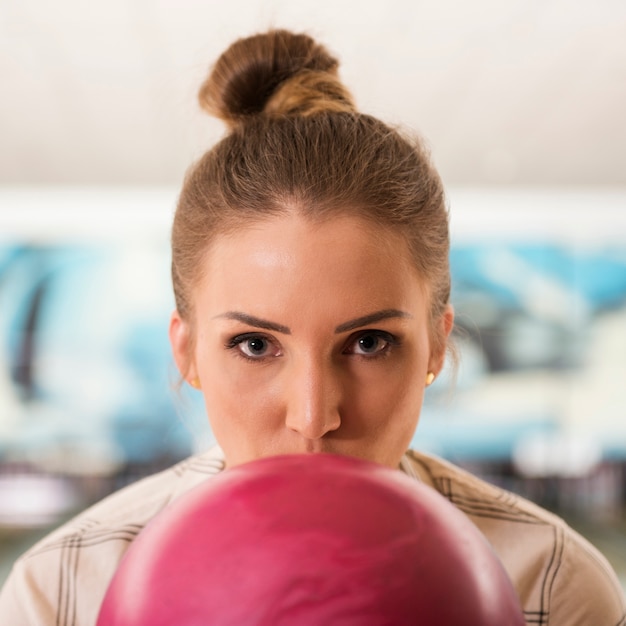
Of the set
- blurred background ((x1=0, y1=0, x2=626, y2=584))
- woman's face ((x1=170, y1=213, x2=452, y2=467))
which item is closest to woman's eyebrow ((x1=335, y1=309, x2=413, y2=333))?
woman's face ((x1=170, y1=213, x2=452, y2=467))

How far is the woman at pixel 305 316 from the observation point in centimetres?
84

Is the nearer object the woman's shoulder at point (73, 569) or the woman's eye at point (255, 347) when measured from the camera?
the woman's eye at point (255, 347)

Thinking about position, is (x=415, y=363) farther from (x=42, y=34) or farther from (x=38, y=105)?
(x=38, y=105)

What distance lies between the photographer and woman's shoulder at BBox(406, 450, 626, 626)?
101cm

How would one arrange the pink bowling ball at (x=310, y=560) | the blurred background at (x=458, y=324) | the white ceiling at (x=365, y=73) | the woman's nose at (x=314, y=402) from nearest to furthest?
the pink bowling ball at (x=310, y=560)
the woman's nose at (x=314, y=402)
the white ceiling at (x=365, y=73)
the blurred background at (x=458, y=324)

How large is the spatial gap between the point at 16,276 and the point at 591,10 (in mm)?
3725

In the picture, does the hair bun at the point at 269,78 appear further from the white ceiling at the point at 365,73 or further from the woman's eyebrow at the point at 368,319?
the white ceiling at the point at 365,73

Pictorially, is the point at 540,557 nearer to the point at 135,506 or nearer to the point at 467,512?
the point at 467,512

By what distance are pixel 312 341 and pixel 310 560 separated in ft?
1.05

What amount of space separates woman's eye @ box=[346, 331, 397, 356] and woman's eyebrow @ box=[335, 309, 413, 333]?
2 centimetres

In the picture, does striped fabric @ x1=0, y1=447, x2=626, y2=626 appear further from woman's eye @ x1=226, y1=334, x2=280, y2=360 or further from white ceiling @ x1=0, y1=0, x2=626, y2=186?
white ceiling @ x1=0, y1=0, x2=626, y2=186

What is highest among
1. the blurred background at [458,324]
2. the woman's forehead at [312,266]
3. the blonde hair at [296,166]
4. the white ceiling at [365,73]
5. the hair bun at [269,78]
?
the white ceiling at [365,73]

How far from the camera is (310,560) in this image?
0.53 meters

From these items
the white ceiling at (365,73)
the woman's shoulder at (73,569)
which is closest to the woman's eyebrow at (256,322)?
the woman's shoulder at (73,569)
